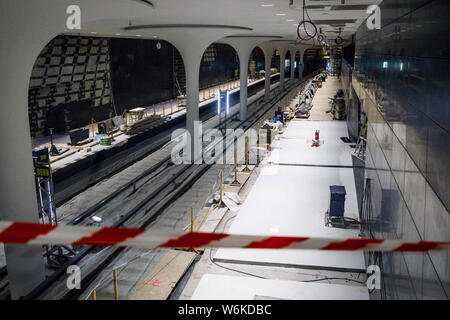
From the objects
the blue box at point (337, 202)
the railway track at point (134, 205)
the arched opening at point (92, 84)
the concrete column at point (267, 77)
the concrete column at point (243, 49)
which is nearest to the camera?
the railway track at point (134, 205)

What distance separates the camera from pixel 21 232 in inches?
82.7

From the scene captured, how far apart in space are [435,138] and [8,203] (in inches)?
246

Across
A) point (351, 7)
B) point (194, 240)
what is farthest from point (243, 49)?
point (194, 240)

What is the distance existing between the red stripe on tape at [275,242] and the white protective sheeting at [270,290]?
4.63 meters

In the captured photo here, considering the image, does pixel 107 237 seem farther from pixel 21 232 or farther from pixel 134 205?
pixel 134 205

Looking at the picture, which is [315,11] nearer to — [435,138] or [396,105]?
[396,105]

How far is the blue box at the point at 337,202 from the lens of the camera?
9.16 m

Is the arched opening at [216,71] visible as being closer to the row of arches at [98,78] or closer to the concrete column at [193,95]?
the row of arches at [98,78]

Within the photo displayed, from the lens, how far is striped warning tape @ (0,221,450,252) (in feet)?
6.81

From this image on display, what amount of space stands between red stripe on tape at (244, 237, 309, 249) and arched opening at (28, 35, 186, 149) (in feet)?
54.2

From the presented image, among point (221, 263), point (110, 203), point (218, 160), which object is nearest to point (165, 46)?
point (218, 160)

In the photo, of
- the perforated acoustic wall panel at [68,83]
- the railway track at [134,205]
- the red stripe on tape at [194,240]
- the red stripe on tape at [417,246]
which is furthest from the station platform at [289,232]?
the perforated acoustic wall panel at [68,83]

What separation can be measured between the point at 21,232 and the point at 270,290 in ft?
17.6

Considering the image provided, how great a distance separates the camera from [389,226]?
5727mm
